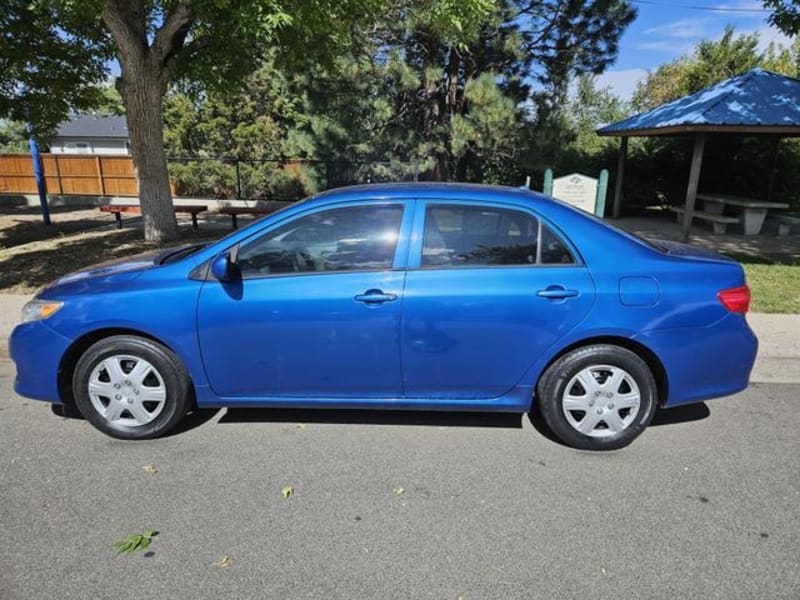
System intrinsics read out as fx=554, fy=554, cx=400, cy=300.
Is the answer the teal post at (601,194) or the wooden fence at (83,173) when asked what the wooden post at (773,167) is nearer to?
the teal post at (601,194)

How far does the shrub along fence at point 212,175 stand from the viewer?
54.0 ft

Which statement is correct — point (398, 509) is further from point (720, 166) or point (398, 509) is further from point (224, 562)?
point (720, 166)

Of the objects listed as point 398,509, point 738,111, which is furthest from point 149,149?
point 738,111

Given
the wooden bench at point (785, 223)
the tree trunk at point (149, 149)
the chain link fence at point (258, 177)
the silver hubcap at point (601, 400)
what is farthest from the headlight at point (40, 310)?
the wooden bench at point (785, 223)

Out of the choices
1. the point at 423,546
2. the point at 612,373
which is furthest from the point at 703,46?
the point at 423,546

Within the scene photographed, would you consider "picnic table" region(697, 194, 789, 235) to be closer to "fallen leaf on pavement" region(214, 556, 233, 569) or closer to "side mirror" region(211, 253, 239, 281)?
"side mirror" region(211, 253, 239, 281)

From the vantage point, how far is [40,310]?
11.6 ft

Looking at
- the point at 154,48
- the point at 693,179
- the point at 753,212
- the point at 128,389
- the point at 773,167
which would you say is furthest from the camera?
the point at 773,167

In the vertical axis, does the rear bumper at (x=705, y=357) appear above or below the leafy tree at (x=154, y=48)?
below

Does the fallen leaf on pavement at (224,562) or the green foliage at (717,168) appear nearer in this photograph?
the fallen leaf on pavement at (224,562)

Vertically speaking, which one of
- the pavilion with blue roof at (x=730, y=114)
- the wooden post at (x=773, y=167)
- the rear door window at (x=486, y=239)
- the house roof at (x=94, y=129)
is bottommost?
the rear door window at (x=486, y=239)

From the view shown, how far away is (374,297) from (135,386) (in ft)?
5.36

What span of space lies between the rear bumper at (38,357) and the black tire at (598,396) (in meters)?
3.06

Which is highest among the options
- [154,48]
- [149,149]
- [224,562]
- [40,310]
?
[154,48]
